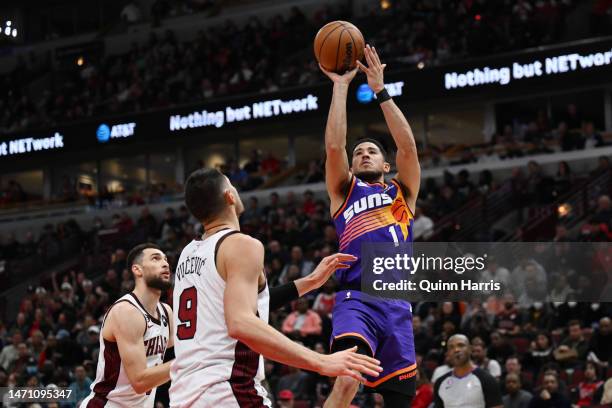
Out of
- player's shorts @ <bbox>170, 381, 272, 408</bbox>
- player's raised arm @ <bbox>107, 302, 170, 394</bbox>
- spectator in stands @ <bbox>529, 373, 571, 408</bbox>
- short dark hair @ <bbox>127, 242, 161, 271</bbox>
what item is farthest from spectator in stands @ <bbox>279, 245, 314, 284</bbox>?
player's shorts @ <bbox>170, 381, 272, 408</bbox>

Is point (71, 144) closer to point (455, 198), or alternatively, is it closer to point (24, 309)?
point (24, 309)

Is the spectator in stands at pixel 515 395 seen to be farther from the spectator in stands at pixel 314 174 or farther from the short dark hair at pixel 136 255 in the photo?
the spectator in stands at pixel 314 174

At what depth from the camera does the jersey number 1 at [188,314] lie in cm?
508

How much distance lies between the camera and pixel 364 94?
25188mm

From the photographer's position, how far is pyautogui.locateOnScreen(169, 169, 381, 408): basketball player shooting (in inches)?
187

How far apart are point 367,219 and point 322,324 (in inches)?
340

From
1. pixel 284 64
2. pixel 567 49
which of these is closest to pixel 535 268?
pixel 567 49

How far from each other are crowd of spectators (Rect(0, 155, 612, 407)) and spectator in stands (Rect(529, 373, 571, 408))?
2cm

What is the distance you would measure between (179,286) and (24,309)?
59.3 ft

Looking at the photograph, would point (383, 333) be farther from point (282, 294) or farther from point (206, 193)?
point (206, 193)

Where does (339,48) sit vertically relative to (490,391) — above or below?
above

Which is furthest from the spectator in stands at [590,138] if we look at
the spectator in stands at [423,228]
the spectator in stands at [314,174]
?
the spectator in stands at [314,174]

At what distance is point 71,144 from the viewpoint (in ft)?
98.7

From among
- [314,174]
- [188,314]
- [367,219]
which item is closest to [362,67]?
[367,219]
